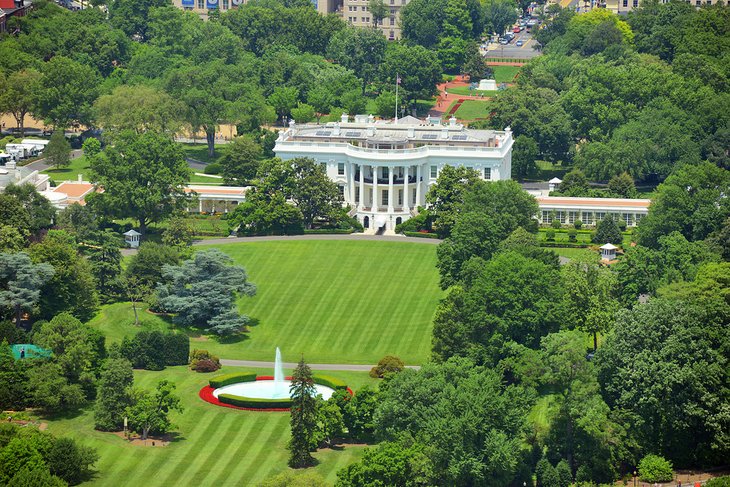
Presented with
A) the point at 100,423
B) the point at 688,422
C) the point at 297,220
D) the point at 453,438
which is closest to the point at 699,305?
the point at 688,422

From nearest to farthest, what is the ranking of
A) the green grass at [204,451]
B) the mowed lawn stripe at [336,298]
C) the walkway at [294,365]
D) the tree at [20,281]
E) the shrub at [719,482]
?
the shrub at [719,482], the green grass at [204,451], the walkway at [294,365], the tree at [20,281], the mowed lawn stripe at [336,298]

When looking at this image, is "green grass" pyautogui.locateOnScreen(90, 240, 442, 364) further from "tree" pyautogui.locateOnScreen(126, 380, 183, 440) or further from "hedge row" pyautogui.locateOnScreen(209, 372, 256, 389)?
"tree" pyautogui.locateOnScreen(126, 380, 183, 440)

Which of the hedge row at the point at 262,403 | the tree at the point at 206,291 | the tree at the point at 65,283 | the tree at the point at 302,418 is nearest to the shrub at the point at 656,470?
the tree at the point at 302,418

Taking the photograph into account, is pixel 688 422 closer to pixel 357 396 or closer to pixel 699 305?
pixel 699 305

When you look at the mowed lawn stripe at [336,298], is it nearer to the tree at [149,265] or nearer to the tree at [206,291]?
the tree at [206,291]

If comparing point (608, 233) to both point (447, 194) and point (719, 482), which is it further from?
point (719, 482)

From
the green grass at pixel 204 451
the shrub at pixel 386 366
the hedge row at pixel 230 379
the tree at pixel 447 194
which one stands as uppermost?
the tree at pixel 447 194

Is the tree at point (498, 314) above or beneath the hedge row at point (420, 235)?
above

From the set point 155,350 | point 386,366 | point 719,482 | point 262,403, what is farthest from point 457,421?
point 155,350
